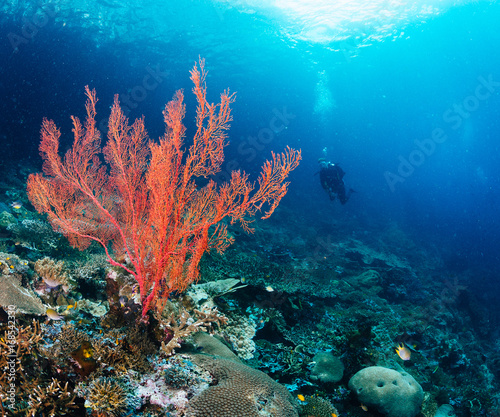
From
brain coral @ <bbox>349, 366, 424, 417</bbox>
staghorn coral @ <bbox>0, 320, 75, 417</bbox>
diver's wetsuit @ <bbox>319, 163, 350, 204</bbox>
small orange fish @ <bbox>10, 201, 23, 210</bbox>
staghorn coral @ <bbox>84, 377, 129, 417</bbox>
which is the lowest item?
small orange fish @ <bbox>10, 201, 23, 210</bbox>

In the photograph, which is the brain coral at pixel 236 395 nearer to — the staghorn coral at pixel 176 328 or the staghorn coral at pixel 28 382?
the staghorn coral at pixel 176 328

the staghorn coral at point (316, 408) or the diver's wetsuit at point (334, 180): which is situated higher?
the diver's wetsuit at point (334, 180)

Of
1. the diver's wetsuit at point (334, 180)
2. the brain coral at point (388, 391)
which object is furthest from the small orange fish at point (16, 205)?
the diver's wetsuit at point (334, 180)

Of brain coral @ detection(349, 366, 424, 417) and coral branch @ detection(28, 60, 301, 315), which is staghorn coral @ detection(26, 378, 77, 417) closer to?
coral branch @ detection(28, 60, 301, 315)

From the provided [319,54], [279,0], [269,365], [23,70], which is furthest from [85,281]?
[319,54]

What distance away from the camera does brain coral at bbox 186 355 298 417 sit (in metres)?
2.77

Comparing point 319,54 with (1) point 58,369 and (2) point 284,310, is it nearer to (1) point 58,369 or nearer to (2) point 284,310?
(2) point 284,310

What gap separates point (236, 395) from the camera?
298 centimetres

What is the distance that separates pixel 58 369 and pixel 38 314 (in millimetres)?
1121

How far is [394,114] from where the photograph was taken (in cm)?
6788

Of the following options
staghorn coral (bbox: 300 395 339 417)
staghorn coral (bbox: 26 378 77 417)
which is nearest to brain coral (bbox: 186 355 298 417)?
staghorn coral (bbox: 300 395 339 417)

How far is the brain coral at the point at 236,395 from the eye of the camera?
2766mm

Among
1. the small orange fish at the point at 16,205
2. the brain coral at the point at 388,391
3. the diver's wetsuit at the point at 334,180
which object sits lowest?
the small orange fish at the point at 16,205

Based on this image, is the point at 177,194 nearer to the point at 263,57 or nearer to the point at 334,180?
the point at 334,180
